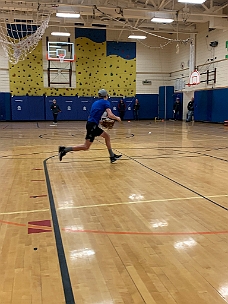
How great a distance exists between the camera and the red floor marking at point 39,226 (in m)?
3.64

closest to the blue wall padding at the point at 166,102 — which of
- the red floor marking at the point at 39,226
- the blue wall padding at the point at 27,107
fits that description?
the blue wall padding at the point at 27,107

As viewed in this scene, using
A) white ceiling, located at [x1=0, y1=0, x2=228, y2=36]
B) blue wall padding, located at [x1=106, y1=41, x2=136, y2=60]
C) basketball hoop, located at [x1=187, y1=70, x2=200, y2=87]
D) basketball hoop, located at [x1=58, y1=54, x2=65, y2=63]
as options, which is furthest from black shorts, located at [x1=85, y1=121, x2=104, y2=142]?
blue wall padding, located at [x1=106, y1=41, x2=136, y2=60]

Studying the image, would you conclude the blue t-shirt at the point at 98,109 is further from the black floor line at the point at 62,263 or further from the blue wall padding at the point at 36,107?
the blue wall padding at the point at 36,107

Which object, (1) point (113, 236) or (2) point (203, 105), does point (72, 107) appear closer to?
(2) point (203, 105)

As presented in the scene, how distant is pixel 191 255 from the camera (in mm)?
3057

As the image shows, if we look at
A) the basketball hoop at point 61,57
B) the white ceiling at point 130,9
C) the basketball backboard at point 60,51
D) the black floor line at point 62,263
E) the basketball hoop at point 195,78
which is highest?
the white ceiling at point 130,9

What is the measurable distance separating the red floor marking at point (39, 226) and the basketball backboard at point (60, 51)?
22.9 meters

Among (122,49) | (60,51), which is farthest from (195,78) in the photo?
(60,51)

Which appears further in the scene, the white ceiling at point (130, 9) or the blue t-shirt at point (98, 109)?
the white ceiling at point (130, 9)

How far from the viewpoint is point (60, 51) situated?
25703 millimetres

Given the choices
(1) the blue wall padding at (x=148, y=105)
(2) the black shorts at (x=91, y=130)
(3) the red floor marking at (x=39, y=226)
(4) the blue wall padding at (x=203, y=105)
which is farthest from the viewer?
(1) the blue wall padding at (x=148, y=105)

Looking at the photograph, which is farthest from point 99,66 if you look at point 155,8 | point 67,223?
point 67,223

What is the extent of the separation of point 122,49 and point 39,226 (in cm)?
2738

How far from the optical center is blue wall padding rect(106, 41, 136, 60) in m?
29.0
